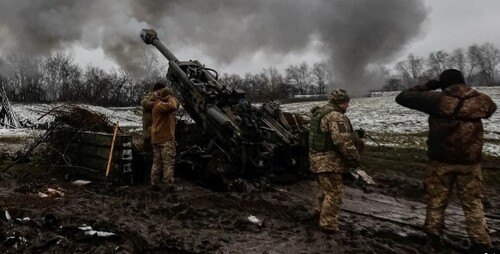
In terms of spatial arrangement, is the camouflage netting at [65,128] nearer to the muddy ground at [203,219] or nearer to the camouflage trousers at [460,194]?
the muddy ground at [203,219]

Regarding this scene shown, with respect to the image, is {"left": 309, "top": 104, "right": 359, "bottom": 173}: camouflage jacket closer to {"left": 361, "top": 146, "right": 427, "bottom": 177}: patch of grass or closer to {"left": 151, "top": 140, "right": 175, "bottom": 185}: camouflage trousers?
{"left": 151, "top": 140, "right": 175, "bottom": 185}: camouflage trousers

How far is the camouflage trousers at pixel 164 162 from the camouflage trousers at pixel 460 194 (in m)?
4.10

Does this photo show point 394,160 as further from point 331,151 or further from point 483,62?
point 483,62

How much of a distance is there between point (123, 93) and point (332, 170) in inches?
2134

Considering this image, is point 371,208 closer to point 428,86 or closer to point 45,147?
point 428,86

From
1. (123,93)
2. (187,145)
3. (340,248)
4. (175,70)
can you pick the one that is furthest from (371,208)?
(123,93)

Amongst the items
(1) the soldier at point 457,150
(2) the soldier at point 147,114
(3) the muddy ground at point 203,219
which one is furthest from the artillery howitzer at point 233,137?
(1) the soldier at point 457,150

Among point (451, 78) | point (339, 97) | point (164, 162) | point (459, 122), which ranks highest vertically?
point (451, 78)

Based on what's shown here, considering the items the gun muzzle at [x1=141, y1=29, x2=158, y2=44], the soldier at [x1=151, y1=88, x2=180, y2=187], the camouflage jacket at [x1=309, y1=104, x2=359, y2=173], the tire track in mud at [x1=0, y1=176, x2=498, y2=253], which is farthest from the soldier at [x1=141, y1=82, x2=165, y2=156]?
the camouflage jacket at [x1=309, y1=104, x2=359, y2=173]

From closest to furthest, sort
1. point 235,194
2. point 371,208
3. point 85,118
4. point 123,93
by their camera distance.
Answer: point 371,208 < point 235,194 < point 85,118 < point 123,93

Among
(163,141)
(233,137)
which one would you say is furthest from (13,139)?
(233,137)

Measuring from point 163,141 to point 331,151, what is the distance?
127 inches

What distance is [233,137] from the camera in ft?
26.3

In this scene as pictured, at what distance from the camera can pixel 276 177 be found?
834 centimetres
